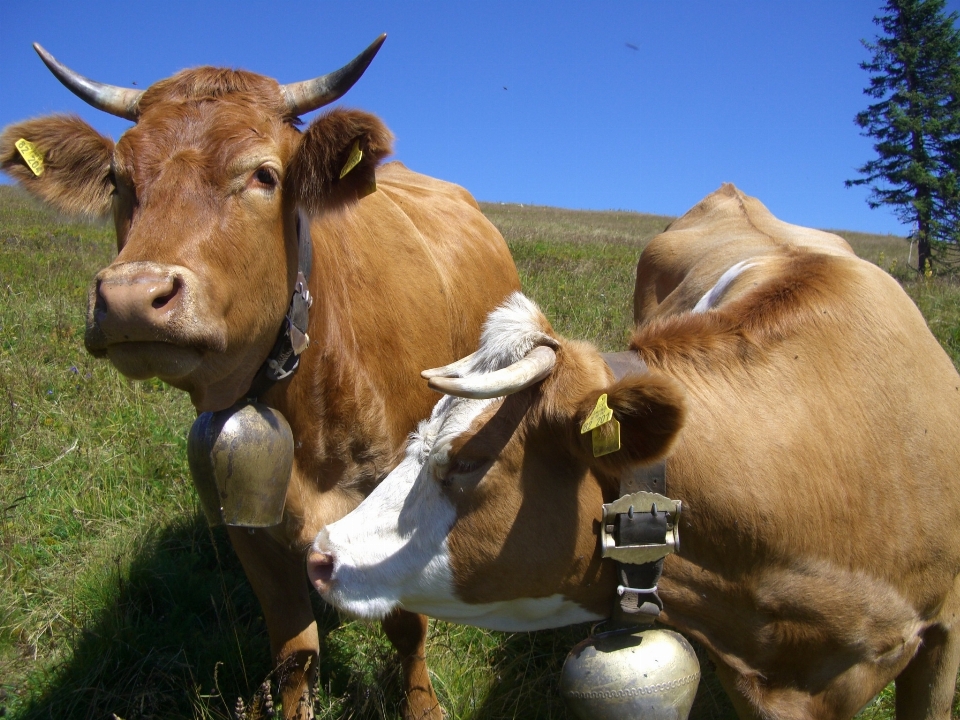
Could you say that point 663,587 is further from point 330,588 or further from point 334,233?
point 334,233

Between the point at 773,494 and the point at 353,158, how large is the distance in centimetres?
174

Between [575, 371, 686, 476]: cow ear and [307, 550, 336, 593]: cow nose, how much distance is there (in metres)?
0.88

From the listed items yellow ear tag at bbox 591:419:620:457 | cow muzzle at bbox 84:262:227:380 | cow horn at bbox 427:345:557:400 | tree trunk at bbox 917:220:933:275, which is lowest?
yellow ear tag at bbox 591:419:620:457

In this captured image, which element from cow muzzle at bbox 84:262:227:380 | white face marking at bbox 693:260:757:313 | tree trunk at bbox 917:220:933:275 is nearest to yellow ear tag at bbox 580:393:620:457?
cow muzzle at bbox 84:262:227:380

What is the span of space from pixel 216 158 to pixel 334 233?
0.87 metres

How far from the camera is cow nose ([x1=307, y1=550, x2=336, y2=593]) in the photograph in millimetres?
2266

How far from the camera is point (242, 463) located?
2.48 meters

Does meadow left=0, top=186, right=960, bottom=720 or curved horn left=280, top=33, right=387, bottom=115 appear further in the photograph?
meadow left=0, top=186, right=960, bottom=720

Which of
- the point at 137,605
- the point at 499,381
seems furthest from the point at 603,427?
the point at 137,605

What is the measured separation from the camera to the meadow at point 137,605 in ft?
10.1

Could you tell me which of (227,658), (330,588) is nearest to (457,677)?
(227,658)

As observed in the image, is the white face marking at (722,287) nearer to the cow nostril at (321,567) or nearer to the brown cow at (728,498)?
the brown cow at (728,498)

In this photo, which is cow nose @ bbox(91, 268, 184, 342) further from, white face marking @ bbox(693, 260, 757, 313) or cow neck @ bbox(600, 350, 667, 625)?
white face marking @ bbox(693, 260, 757, 313)

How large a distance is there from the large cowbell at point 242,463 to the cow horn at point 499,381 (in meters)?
0.89
